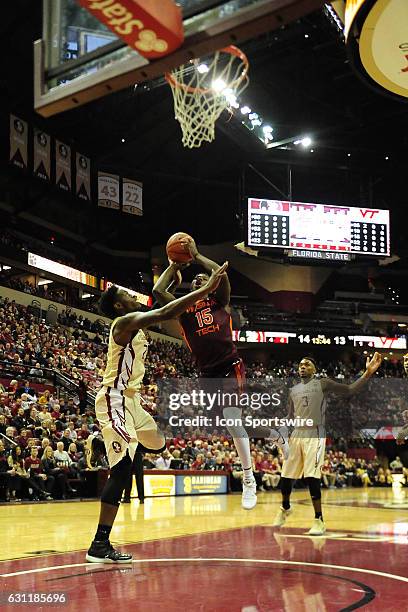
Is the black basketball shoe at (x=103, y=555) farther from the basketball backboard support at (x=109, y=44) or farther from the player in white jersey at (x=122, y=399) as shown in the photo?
the basketball backboard support at (x=109, y=44)

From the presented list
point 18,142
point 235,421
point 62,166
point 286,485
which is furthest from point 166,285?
point 62,166

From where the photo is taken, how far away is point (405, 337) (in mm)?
41562

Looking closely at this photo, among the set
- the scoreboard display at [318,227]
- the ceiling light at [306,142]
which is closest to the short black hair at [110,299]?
the scoreboard display at [318,227]

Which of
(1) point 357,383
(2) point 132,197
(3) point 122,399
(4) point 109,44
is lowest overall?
(3) point 122,399

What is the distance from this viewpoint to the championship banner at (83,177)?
25891 millimetres

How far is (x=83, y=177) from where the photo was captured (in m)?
26.2

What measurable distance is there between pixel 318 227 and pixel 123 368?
15.4m

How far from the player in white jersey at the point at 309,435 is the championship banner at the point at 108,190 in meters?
19.6

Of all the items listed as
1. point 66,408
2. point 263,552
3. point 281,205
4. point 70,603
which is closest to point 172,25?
point 70,603

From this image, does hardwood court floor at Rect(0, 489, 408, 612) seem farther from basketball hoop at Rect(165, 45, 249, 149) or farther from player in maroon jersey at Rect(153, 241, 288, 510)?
basketball hoop at Rect(165, 45, 249, 149)

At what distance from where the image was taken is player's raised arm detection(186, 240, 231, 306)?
640 centimetres

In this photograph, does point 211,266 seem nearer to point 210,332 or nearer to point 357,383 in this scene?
point 210,332

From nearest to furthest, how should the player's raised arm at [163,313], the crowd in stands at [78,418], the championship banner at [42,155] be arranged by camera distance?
the player's raised arm at [163,313] < the crowd in stands at [78,418] < the championship banner at [42,155]

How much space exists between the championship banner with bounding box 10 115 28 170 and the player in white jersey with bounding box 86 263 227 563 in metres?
18.4
